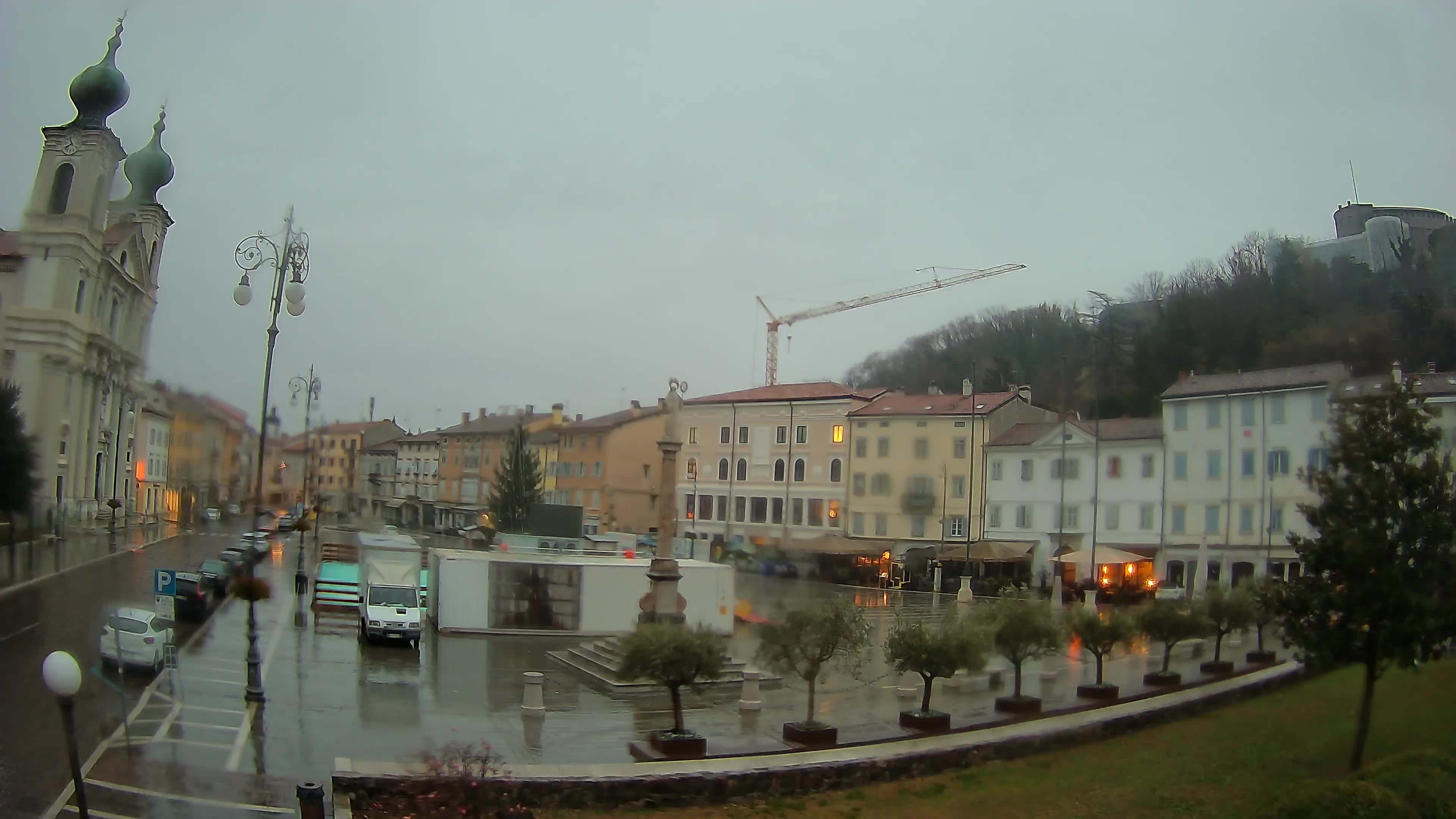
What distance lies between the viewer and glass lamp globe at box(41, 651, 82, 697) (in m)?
5.78

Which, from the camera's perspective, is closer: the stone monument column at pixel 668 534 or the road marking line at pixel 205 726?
the road marking line at pixel 205 726

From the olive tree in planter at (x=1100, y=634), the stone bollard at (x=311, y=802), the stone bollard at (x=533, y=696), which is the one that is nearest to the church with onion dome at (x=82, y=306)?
the stone bollard at (x=311, y=802)

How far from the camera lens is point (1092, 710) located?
14656 millimetres

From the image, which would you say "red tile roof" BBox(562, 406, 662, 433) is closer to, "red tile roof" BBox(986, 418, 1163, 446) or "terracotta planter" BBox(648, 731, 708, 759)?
"red tile roof" BBox(986, 418, 1163, 446)

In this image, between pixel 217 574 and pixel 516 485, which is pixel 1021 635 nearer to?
pixel 217 574

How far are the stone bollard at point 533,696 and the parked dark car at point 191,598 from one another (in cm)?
562

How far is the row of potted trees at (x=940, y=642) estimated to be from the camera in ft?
38.8

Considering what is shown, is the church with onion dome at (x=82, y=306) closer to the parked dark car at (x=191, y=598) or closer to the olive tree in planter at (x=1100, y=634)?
the parked dark car at (x=191, y=598)

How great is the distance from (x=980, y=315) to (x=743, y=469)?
33.1ft

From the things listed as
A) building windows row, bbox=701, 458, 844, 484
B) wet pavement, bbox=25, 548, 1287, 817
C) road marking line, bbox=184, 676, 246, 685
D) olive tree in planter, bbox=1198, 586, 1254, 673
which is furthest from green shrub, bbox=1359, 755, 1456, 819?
building windows row, bbox=701, 458, 844, 484

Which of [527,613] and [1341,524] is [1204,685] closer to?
[1341,524]

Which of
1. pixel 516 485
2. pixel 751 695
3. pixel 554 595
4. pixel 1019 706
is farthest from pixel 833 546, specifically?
pixel 1019 706

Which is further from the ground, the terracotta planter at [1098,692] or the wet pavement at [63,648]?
the wet pavement at [63,648]

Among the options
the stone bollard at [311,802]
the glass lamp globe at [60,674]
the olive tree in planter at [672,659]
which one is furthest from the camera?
the olive tree in planter at [672,659]
